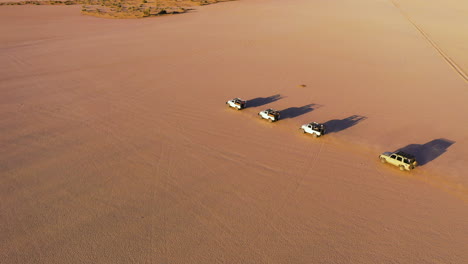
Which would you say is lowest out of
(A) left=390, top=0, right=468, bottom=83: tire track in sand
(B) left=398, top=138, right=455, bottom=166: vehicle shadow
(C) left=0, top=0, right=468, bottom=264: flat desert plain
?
(C) left=0, top=0, right=468, bottom=264: flat desert plain

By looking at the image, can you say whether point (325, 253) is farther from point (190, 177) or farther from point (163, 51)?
point (163, 51)

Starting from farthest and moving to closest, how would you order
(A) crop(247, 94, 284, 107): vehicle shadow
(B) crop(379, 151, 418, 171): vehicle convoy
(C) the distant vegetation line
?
(C) the distant vegetation line → (A) crop(247, 94, 284, 107): vehicle shadow → (B) crop(379, 151, 418, 171): vehicle convoy

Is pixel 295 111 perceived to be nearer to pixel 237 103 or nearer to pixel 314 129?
pixel 314 129

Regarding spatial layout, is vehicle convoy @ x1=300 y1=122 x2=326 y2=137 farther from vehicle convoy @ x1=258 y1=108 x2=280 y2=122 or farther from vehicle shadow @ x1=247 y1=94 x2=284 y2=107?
vehicle shadow @ x1=247 y1=94 x2=284 y2=107

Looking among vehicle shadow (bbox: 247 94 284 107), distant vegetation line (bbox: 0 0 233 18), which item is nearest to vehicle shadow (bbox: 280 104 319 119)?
vehicle shadow (bbox: 247 94 284 107)

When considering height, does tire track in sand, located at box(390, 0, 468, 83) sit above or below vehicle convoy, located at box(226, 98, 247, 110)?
above

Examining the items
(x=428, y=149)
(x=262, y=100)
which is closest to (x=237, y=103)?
(x=262, y=100)

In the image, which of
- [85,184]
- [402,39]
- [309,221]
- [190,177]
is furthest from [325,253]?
[402,39]
